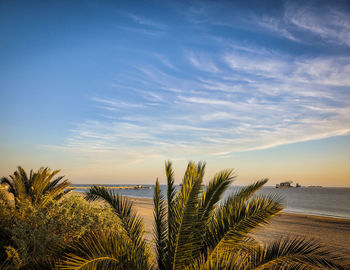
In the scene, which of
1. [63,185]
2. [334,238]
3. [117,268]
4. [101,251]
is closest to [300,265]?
[117,268]

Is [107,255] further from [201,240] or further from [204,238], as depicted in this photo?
[204,238]

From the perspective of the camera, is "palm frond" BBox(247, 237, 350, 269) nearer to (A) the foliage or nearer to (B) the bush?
(A) the foliage

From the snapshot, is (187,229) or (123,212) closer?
(187,229)

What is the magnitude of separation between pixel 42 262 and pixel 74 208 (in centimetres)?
401

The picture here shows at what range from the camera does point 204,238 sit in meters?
4.88

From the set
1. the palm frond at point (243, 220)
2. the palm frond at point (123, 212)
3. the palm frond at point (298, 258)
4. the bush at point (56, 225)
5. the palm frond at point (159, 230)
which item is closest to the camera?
the palm frond at point (298, 258)

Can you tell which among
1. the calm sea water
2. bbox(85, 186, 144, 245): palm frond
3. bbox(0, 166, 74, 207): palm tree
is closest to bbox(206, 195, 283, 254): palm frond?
the calm sea water

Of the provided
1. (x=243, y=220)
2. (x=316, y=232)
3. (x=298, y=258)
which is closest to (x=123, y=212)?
(x=243, y=220)

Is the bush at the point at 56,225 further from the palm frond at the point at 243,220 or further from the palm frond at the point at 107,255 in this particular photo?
the palm frond at the point at 243,220

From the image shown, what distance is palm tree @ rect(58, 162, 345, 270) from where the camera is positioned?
387cm

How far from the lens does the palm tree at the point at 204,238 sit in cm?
387

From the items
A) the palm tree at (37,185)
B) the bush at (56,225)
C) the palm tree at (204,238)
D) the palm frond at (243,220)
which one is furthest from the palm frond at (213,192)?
the palm tree at (37,185)

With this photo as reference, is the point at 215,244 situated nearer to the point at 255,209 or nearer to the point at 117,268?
the point at 255,209

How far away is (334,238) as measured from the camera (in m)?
15.1
